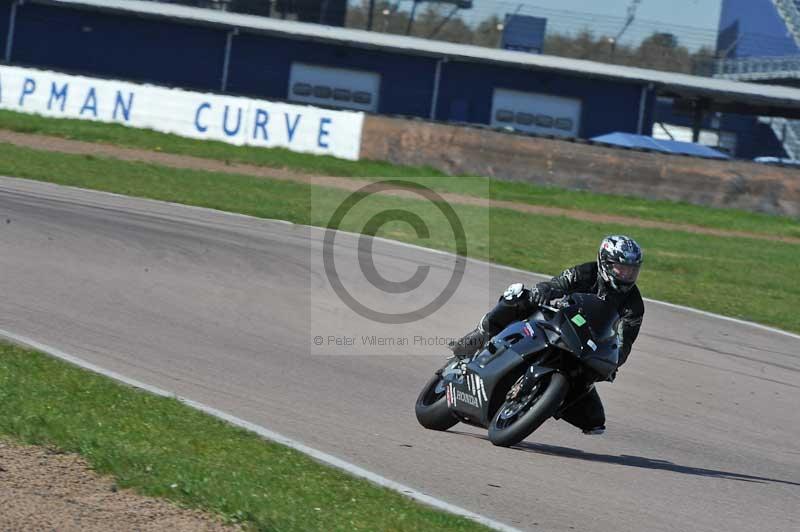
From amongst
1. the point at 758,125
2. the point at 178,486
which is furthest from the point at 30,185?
the point at 758,125

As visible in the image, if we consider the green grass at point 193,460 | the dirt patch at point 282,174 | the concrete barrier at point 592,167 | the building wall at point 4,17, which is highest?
the building wall at point 4,17

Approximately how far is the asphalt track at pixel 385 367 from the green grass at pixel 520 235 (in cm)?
193

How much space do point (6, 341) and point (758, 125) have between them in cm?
5167

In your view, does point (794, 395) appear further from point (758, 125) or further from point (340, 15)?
point (758, 125)

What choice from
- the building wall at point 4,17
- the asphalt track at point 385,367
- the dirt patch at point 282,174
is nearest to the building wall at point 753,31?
the dirt patch at point 282,174

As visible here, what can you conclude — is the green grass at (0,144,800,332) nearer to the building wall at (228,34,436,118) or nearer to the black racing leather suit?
the black racing leather suit

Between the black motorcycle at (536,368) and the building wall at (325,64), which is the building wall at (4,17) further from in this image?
the black motorcycle at (536,368)

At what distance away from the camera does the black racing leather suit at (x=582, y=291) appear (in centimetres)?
769

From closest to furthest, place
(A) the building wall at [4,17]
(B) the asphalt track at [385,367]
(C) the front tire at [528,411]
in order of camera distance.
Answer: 1. (B) the asphalt track at [385,367]
2. (C) the front tire at [528,411]
3. (A) the building wall at [4,17]

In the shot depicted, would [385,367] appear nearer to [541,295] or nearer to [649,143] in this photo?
[541,295]

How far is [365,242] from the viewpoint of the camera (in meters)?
17.2

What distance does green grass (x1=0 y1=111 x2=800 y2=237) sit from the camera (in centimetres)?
2488

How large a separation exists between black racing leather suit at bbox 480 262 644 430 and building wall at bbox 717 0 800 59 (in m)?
41.0

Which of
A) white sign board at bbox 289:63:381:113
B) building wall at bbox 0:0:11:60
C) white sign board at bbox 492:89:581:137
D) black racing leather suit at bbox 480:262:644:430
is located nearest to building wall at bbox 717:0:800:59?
white sign board at bbox 492:89:581:137
